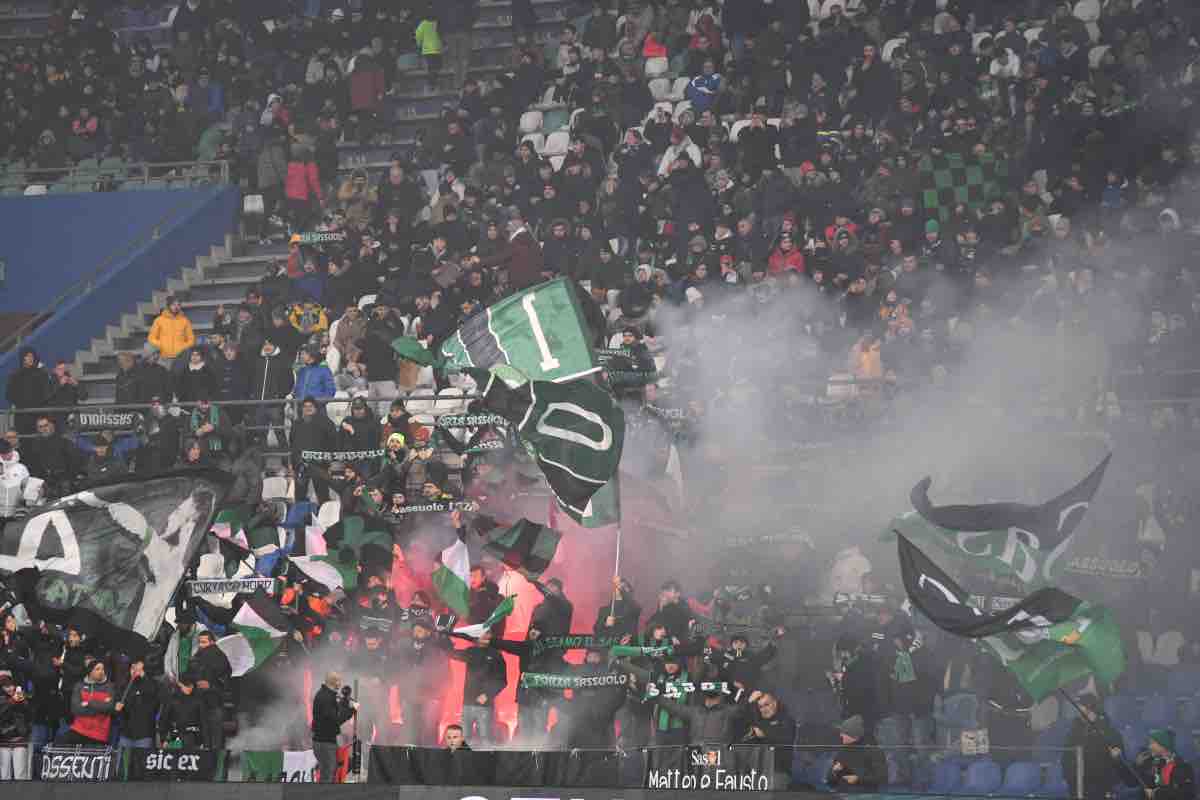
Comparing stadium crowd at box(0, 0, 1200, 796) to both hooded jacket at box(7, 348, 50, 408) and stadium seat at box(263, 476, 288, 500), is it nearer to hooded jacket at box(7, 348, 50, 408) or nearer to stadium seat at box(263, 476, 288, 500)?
hooded jacket at box(7, 348, 50, 408)

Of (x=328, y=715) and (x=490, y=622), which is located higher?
(x=490, y=622)

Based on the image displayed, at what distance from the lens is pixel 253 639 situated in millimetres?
17234

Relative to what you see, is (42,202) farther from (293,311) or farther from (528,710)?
(528,710)

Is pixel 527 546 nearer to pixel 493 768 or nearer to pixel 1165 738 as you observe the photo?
pixel 493 768

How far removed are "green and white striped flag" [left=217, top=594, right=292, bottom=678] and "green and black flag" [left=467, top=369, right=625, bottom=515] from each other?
306 centimetres

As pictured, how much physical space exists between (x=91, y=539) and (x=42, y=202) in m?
12.4

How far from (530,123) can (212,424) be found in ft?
22.7

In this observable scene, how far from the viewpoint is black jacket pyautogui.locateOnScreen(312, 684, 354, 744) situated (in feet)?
52.9

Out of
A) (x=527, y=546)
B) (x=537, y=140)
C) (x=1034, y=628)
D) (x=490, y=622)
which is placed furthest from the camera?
(x=537, y=140)

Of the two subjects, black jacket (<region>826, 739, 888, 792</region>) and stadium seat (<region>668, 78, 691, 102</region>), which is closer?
black jacket (<region>826, 739, 888, 792</region>)

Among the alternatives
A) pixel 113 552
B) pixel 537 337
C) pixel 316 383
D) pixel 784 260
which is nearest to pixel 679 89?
pixel 784 260

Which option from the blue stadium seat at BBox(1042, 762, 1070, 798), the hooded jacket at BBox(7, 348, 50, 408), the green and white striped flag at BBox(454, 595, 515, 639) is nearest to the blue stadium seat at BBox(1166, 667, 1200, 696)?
the blue stadium seat at BBox(1042, 762, 1070, 798)

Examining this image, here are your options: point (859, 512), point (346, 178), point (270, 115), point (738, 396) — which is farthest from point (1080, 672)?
point (270, 115)

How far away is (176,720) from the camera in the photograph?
54.4ft
